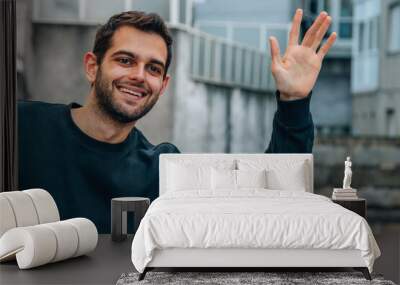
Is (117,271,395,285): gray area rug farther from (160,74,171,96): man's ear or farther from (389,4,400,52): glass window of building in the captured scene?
(389,4,400,52): glass window of building

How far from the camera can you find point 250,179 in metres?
5.94

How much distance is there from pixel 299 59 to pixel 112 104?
6.28 ft

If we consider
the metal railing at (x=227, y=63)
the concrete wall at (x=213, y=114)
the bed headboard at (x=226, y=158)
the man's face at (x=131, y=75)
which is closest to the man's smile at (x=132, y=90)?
the man's face at (x=131, y=75)

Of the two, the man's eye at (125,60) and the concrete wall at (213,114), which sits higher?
the man's eye at (125,60)

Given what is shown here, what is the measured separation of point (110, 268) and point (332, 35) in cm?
327

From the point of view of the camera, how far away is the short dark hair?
22.0 ft

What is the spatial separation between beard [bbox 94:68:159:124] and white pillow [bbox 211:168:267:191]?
1186 millimetres

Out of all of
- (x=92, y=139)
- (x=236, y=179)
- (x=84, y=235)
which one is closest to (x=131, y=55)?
(x=92, y=139)

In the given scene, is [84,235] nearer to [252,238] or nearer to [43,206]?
[43,206]

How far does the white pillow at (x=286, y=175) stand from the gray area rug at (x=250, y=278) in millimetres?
1397

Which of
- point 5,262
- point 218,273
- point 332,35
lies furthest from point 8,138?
point 332,35

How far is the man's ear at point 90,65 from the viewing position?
22.2ft

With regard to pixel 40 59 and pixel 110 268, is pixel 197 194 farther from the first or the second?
pixel 40 59

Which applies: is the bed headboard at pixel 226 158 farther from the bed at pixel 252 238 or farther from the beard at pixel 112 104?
the bed at pixel 252 238
